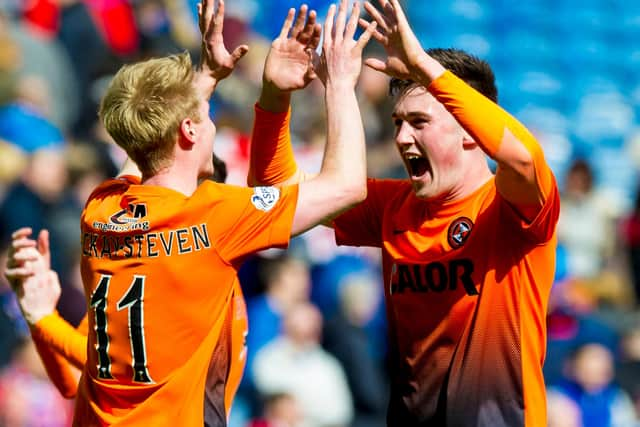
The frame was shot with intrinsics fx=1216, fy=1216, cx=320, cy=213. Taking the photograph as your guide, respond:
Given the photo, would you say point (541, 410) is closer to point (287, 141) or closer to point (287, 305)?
point (287, 141)

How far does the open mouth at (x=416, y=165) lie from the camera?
14.1 ft

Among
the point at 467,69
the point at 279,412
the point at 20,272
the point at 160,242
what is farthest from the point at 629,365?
the point at 160,242

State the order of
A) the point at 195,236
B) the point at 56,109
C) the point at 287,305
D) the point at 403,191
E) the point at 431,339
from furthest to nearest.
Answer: the point at 56,109, the point at 287,305, the point at 403,191, the point at 431,339, the point at 195,236

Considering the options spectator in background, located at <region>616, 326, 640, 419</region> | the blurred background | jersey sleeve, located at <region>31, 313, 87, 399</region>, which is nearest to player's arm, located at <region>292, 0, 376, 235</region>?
jersey sleeve, located at <region>31, 313, 87, 399</region>

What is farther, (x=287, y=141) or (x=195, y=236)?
(x=287, y=141)

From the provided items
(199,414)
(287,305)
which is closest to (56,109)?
(287,305)

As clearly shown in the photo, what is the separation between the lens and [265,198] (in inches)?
157

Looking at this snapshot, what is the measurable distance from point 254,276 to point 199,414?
4.59m

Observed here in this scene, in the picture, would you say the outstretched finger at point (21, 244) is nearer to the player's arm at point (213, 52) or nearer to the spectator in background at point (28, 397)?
the player's arm at point (213, 52)

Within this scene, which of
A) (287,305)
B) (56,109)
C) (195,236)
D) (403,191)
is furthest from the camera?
(56,109)

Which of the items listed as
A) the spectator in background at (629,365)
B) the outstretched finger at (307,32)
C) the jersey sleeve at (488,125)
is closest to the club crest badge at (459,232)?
the jersey sleeve at (488,125)

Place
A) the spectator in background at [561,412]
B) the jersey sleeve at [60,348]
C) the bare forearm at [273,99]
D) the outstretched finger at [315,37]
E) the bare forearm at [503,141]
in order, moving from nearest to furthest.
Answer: the bare forearm at [503,141] < the outstretched finger at [315,37] < the bare forearm at [273,99] < the jersey sleeve at [60,348] < the spectator in background at [561,412]

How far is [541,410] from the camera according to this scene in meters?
4.17

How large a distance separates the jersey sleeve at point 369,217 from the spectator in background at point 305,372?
363 centimetres
